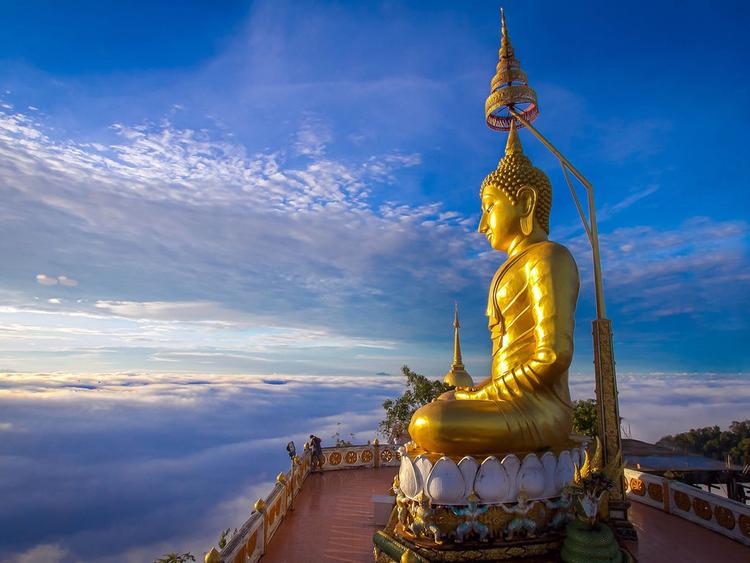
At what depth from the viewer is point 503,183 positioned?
816cm

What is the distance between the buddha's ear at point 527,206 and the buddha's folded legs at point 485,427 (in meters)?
2.90

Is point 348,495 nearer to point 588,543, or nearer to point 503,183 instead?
point 588,543

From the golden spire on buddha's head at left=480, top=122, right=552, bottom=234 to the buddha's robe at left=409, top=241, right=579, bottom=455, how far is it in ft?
3.45

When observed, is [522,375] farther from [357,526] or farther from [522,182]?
[357,526]

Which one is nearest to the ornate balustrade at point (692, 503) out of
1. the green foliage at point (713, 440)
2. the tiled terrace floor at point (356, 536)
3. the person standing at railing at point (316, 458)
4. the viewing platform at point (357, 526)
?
the viewing platform at point (357, 526)

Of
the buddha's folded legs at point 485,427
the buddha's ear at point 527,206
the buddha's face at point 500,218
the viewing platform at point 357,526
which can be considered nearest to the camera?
the buddha's folded legs at point 485,427

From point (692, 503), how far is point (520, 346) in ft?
16.1

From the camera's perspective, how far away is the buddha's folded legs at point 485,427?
5879 millimetres

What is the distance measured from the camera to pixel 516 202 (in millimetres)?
8016

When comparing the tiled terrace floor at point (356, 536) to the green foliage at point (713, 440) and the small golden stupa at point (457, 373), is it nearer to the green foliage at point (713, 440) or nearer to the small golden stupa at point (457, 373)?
the small golden stupa at point (457, 373)

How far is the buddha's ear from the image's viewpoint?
7.84 m

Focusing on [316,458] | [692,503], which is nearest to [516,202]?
[692,503]

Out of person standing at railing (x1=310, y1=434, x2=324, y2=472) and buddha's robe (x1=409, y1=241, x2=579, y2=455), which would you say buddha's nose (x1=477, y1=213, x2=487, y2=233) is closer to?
buddha's robe (x1=409, y1=241, x2=579, y2=455)

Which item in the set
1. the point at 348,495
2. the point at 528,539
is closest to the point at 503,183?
the point at 528,539
